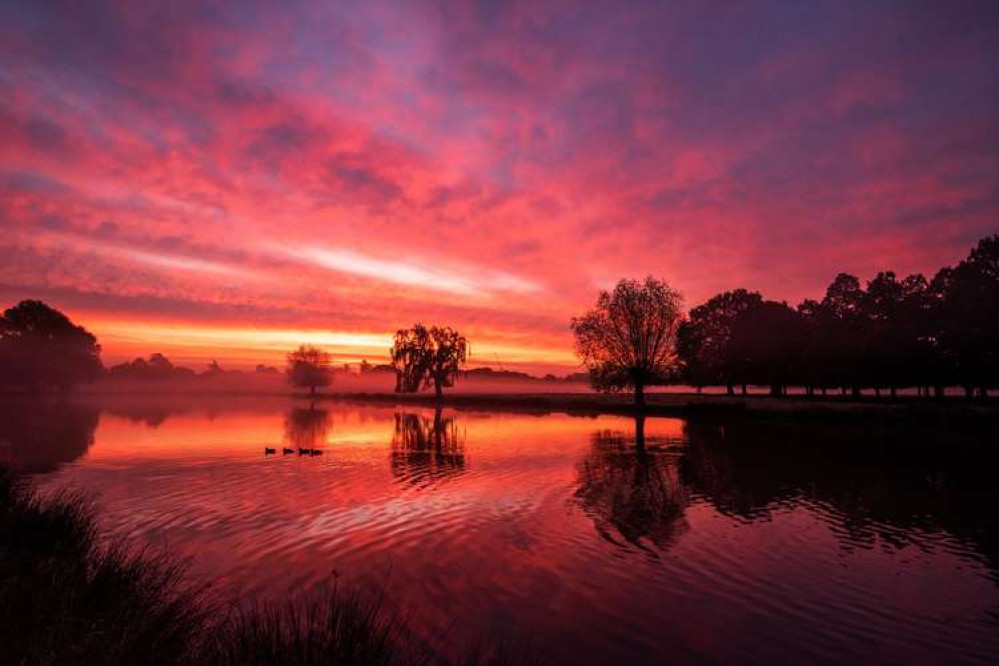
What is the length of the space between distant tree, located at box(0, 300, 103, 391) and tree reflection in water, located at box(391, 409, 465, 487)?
10695cm

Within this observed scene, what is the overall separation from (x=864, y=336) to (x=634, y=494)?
225 ft

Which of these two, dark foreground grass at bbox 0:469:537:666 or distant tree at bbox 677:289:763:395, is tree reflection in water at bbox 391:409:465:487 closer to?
dark foreground grass at bbox 0:469:537:666

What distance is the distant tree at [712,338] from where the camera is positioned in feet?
323

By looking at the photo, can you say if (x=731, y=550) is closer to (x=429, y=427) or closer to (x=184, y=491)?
(x=184, y=491)

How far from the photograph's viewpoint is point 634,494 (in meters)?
21.5

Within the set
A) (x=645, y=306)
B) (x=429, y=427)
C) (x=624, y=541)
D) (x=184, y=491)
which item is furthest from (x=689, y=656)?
(x=645, y=306)

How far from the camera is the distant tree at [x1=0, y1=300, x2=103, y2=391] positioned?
113 metres

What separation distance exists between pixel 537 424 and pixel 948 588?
45185 mm

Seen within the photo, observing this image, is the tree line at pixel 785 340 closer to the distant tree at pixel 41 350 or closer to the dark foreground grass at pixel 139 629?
the distant tree at pixel 41 350

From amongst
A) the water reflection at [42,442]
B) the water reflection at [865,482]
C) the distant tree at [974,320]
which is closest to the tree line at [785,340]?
the distant tree at [974,320]

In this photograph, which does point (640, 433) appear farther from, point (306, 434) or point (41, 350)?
point (41, 350)

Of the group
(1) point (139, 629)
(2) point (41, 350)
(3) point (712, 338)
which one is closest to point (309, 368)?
(2) point (41, 350)

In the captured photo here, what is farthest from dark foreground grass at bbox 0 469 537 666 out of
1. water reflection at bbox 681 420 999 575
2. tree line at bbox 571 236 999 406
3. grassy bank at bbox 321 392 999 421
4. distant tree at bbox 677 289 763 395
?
distant tree at bbox 677 289 763 395

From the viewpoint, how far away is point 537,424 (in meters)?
56.4
